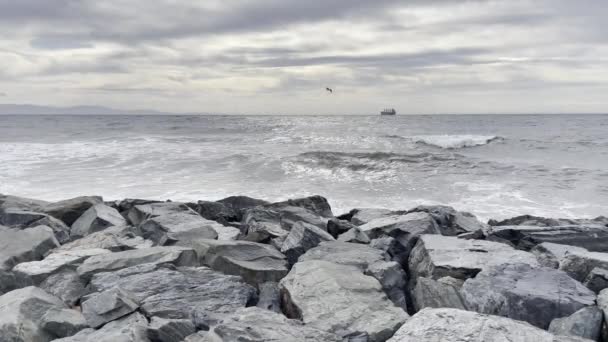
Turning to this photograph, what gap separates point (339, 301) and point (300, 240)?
1.75 meters

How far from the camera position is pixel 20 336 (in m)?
3.24

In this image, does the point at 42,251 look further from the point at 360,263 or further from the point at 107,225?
the point at 360,263

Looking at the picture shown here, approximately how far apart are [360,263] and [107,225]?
4.07 meters

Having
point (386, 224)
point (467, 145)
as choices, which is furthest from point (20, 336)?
point (467, 145)

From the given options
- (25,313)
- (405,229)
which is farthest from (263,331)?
(405,229)

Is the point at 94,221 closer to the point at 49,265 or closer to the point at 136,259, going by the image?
the point at 49,265

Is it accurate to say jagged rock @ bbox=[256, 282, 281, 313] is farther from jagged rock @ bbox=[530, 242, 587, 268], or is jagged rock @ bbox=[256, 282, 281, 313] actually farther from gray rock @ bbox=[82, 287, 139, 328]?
jagged rock @ bbox=[530, 242, 587, 268]

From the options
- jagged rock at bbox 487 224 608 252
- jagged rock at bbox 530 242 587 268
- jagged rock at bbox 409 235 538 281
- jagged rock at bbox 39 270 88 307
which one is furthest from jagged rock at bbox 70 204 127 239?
jagged rock at bbox 530 242 587 268

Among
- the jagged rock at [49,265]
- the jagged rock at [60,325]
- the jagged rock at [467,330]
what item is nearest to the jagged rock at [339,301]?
the jagged rock at [467,330]

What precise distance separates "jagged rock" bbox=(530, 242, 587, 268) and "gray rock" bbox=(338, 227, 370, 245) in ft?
6.61

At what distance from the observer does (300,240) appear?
17.6 ft

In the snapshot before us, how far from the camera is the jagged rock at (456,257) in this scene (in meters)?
4.40

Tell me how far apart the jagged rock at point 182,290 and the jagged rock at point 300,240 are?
1.00 metres

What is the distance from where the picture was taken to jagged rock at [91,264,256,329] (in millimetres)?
3658
